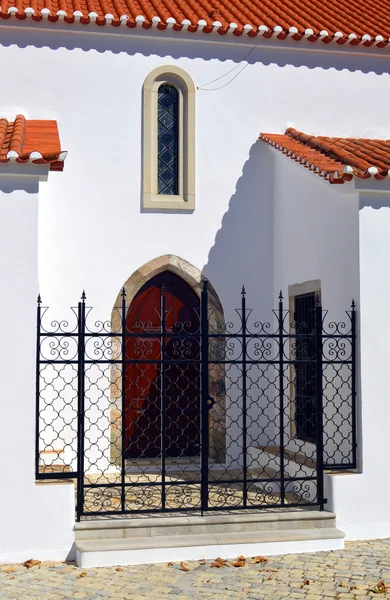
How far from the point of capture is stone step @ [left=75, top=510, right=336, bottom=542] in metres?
7.91

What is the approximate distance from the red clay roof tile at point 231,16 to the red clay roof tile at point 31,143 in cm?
155

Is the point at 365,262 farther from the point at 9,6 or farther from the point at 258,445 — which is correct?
the point at 9,6

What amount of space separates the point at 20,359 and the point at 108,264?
3.21m

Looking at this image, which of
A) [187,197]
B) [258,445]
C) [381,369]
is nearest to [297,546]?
[381,369]

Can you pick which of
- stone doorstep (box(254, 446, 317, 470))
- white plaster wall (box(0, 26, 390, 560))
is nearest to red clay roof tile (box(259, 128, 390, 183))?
white plaster wall (box(0, 26, 390, 560))

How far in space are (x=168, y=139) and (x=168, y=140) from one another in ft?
0.04

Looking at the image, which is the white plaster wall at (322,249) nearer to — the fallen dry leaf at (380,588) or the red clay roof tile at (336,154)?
the red clay roof tile at (336,154)

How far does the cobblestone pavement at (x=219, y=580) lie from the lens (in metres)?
6.84

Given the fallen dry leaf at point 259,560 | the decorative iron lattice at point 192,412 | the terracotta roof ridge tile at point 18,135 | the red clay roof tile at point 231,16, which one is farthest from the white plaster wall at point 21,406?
the red clay roof tile at point 231,16

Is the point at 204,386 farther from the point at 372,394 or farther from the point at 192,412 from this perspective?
the point at 192,412

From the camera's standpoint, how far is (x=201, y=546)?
795 cm

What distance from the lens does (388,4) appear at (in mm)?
14273

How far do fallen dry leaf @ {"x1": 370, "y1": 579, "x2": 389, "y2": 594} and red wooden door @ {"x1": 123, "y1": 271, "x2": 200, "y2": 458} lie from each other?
4.40 m

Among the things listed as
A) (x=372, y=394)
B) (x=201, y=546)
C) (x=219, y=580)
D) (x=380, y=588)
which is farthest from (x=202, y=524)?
(x=372, y=394)
